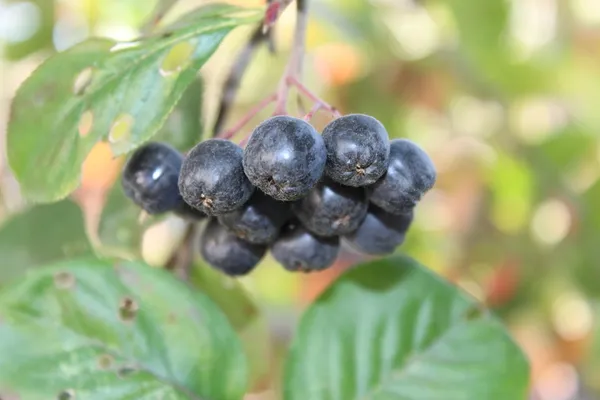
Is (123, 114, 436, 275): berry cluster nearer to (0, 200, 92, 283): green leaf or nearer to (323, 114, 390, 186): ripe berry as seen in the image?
(323, 114, 390, 186): ripe berry

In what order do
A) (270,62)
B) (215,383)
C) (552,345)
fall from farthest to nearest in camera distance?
1. (552,345)
2. (270,62)
3. (215,383)

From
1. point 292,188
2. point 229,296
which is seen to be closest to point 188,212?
point 292,188

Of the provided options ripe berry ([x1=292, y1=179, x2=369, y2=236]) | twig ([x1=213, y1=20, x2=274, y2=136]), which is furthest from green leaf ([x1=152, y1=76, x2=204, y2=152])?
ripe berry ([x1=292, y1=179, x2=369, y2=236])

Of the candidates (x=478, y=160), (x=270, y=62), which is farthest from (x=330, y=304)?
(x=478, y=160)

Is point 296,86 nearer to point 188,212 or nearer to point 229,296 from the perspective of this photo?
point 188,212

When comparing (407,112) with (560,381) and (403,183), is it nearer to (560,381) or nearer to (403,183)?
(560,381)

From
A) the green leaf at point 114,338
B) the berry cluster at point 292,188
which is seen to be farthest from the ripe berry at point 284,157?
the green leaf at point 114,338

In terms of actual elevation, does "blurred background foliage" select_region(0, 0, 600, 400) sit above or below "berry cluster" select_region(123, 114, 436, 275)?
below

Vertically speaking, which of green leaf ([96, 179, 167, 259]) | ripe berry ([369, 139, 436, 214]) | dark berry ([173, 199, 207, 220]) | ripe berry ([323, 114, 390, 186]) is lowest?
green leaf ([96, 179, 167, 259])
